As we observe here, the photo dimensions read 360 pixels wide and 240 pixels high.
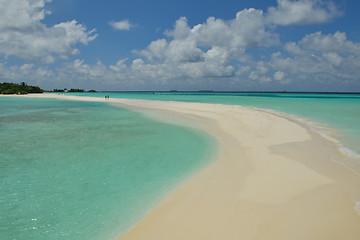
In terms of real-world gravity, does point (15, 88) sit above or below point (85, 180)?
above

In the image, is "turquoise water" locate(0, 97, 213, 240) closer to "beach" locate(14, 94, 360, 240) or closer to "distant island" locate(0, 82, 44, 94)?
"beach" locate(14, 94, 360, 240)

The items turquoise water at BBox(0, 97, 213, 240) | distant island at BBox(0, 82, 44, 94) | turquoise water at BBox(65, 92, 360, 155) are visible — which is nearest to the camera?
turquoise water at BBox(0, 97, 213, 240)

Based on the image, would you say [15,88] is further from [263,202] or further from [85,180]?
[263,202]

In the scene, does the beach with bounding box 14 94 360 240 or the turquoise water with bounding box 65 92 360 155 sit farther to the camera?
the turquoise water with bounding box 65 92 360 155

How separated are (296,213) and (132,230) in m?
3.30

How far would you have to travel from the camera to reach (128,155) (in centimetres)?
834

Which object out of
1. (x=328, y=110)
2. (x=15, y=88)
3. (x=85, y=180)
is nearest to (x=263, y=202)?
(x=85, y=180)

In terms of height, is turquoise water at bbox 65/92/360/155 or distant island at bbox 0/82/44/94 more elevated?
distant island at bbox 0/82/44/94

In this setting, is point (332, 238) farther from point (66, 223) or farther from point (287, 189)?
point (66, 223)

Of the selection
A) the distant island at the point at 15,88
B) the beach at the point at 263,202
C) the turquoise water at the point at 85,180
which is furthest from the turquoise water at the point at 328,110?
the distant island at the point at 15,88

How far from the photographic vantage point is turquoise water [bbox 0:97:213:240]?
3.94 metres

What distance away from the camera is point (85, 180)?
5.92 m

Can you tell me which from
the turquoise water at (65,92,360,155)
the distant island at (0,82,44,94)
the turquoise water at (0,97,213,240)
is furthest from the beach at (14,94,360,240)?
the distant island at (0,82,44,94)

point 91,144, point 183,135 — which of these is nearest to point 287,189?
point 183,135
